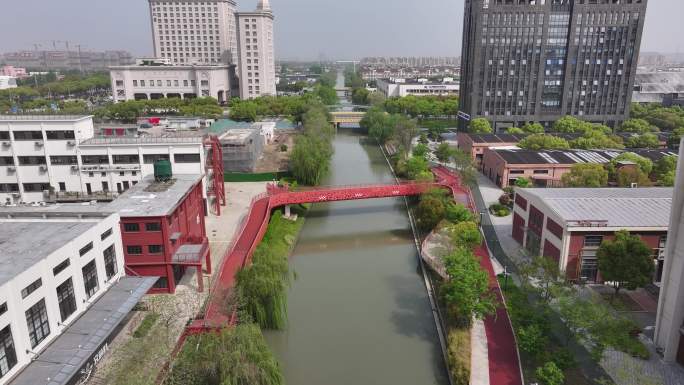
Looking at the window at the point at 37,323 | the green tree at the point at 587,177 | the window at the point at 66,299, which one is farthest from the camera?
the green tree at the point at 587,177

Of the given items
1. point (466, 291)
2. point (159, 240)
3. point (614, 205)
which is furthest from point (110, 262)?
point (614, 205)

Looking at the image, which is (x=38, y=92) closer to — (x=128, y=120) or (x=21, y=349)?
(x=128, y=120)

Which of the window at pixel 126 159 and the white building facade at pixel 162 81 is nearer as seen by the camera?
the window at pixel 126 159

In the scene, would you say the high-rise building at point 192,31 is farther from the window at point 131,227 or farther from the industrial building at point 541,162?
the window at point 131,227

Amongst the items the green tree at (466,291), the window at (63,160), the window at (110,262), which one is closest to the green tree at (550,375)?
the green tree at (466,291)

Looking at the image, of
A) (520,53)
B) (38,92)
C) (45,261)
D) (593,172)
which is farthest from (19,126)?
(38,92)
